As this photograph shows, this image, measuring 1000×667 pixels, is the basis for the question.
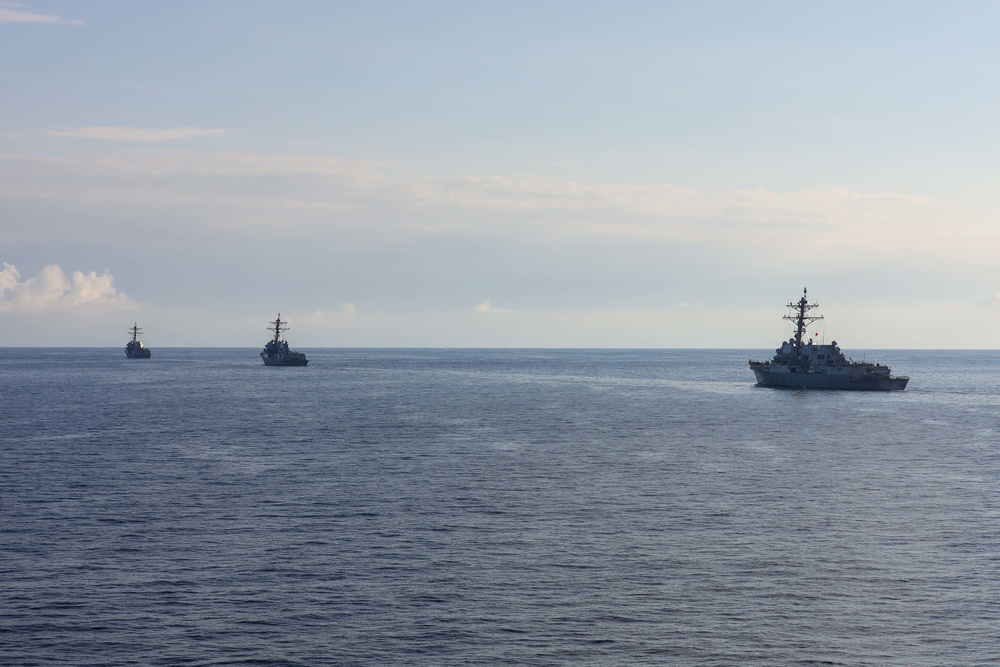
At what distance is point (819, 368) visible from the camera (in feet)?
568

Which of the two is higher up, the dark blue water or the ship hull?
the ship hull

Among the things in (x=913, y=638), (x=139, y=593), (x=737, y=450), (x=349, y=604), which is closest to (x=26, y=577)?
(x=139, y=593)

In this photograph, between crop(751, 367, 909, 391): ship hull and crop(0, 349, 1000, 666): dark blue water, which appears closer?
crop(0, 349, 1000, 666): dark blue water

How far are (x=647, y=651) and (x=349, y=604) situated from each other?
1254 centimetres

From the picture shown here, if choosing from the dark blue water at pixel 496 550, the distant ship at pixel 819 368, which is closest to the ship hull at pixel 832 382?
the distant ship at pixel 819 368

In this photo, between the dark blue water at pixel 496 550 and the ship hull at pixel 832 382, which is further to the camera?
the ship hull at pixel 832 382

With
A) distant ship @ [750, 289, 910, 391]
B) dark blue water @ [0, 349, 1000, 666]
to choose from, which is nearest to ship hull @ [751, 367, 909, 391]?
distant ship @ [750, 289, 910, 391]

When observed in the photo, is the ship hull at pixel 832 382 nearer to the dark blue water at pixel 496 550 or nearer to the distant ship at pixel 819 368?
the distant ship at pixel 819 368

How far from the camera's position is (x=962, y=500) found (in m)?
63.8

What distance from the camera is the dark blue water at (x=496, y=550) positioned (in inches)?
1407

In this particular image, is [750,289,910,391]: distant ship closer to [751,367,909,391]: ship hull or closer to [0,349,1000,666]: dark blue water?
[751,367,909,391]: ship hull

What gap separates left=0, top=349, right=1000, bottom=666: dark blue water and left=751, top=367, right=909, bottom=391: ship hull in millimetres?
72323

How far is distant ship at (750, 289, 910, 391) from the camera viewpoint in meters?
173

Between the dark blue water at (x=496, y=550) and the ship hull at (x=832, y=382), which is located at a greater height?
the ship hull at (x=832, y=382)
